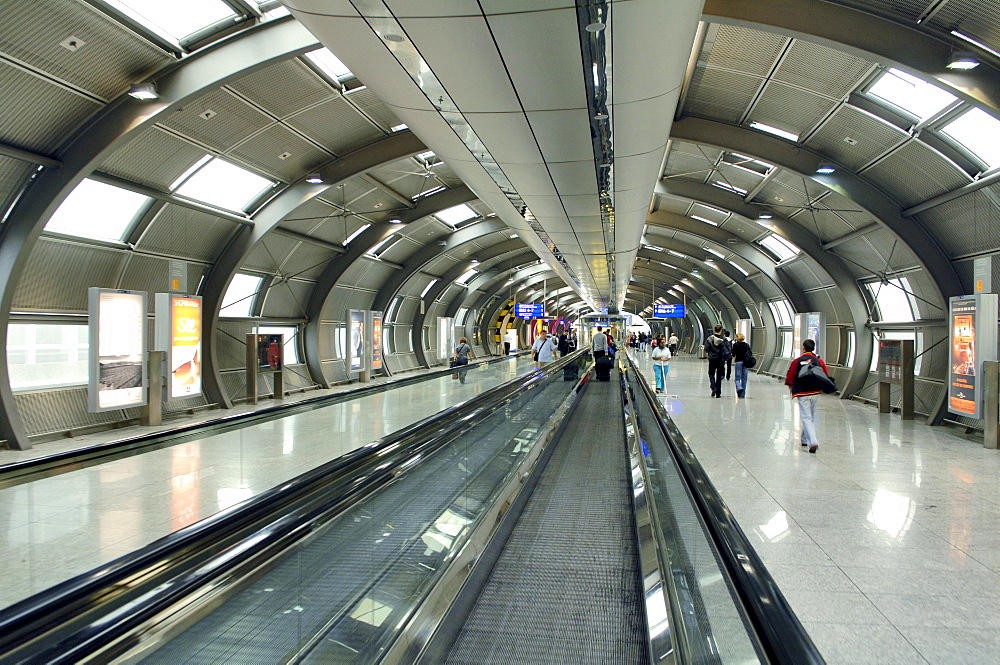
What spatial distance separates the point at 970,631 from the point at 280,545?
14.5ft

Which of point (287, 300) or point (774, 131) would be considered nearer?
point (774, 131)

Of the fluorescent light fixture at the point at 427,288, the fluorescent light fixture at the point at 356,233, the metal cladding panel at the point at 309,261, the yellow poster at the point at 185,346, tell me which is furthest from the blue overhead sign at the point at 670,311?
the yellow poster at the point at 185,346

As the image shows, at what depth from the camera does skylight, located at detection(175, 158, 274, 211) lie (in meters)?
14.2

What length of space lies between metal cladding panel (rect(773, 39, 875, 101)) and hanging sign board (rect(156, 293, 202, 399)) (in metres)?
13.4

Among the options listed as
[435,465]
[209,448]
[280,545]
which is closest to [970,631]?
[435,465]

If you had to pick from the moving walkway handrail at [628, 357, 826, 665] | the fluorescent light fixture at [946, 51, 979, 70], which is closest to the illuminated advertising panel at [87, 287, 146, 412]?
the moving walkway handrail at [628, 357, 826, 665]

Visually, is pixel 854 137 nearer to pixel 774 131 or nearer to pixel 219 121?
pixel 774 131

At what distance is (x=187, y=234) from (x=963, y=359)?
17016mm

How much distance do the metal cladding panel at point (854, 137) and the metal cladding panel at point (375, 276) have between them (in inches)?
674

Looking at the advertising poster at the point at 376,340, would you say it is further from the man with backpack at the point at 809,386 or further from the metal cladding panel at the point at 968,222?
the metal cladding panel at the point at 968,222

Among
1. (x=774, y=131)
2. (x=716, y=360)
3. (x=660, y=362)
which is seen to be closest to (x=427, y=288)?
(x=660, y=362)

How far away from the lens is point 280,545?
8.30ft

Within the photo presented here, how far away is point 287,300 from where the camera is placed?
2194 centimetres

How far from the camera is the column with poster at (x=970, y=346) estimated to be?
433 inches
